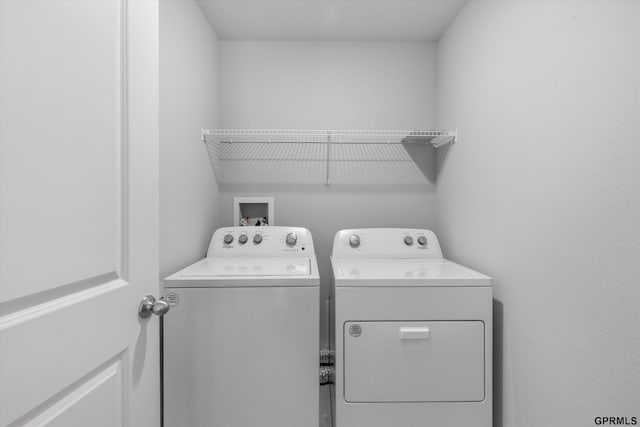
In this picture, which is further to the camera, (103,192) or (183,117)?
(183,117)

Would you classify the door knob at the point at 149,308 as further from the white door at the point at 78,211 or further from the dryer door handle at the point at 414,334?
the dryer door handle at the point at 414,334

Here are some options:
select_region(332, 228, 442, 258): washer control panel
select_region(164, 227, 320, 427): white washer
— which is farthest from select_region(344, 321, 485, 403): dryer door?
select_region(332, 228, 442, 258): washer control panel

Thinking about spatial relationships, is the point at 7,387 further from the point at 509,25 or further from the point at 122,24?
the point at 509,25

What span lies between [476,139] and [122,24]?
5.16 feet

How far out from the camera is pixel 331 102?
209 cm

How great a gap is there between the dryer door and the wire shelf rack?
45.1 inches

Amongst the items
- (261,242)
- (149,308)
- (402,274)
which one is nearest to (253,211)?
(261,242)

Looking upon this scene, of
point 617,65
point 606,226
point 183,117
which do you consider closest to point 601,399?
point 606,226

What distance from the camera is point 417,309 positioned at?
1264mm

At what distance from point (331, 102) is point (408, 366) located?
1.70 m

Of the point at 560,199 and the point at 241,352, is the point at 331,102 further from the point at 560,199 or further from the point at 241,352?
the point at 241,352

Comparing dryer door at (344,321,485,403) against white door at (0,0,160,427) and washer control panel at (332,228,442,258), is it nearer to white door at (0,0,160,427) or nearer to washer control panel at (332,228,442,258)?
washer control panel at (332,228,442,258)

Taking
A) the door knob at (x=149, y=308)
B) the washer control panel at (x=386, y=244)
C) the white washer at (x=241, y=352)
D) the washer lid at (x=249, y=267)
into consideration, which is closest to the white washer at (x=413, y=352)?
the white washer at (x=241, y=352)

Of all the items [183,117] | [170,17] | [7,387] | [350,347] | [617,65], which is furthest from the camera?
[183,117]
